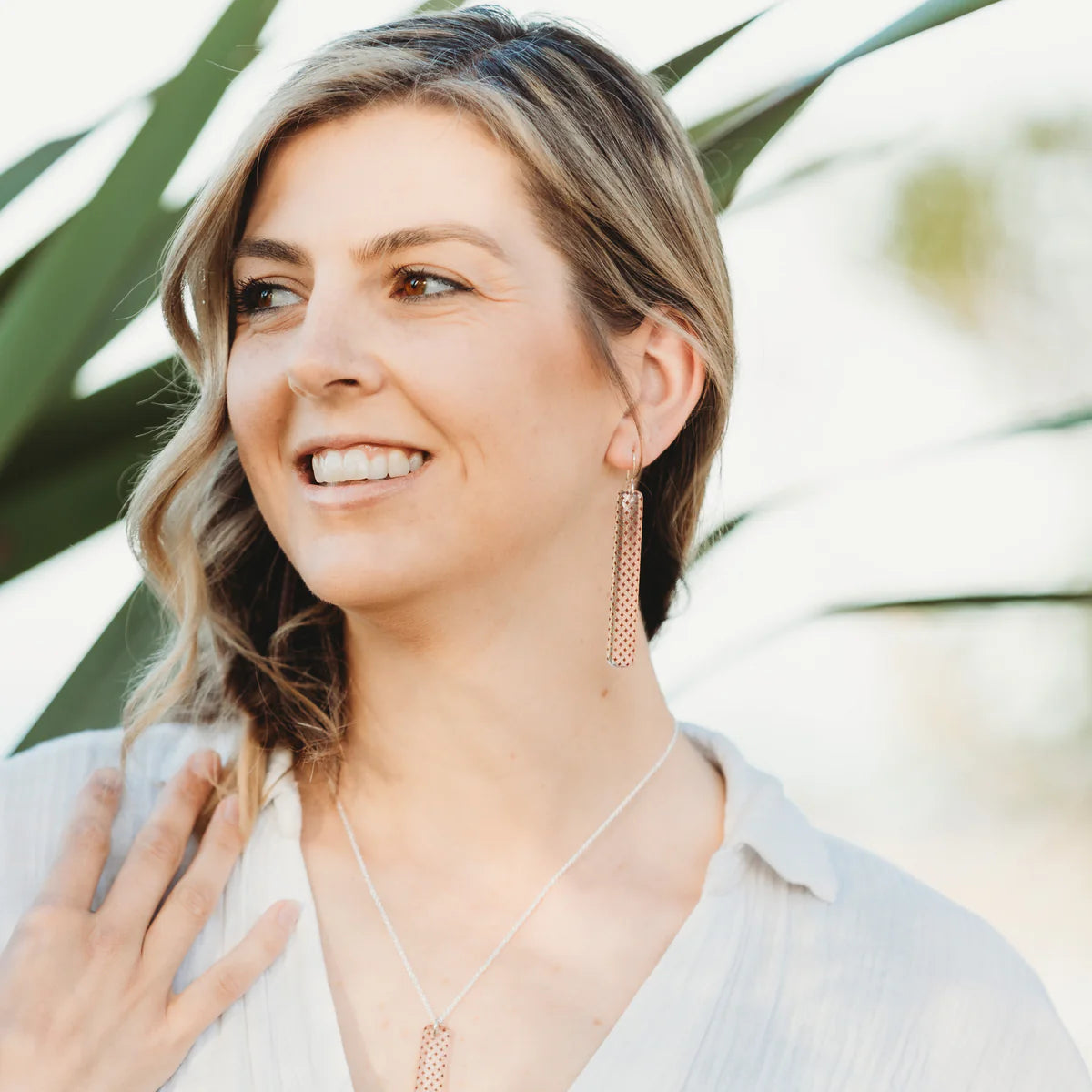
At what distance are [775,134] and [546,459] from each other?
1.62 feet

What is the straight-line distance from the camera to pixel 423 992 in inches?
58.2

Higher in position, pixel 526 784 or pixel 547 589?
pixel 547 589

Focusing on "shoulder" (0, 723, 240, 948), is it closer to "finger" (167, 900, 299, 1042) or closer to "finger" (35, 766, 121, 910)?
"finger" (35, 766, 121, 910)

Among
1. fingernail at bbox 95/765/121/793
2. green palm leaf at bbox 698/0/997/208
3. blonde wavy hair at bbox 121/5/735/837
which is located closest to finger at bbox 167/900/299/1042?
blonde wavy hair at bbox 121/5/735/837

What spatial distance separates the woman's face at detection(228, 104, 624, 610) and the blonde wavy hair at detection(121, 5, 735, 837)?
1.3 inches

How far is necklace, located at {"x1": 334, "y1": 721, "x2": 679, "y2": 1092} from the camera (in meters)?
1.40

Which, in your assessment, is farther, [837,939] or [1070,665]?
[1070,665]

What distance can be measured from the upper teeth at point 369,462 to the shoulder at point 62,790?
451 millimetres

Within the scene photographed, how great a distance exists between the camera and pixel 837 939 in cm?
156

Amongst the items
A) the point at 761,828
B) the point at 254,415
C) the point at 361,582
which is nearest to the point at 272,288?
the point at 254,415

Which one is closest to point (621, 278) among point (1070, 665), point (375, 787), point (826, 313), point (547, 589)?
point (547, 589)

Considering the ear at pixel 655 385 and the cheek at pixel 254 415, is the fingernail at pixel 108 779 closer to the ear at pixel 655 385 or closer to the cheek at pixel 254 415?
the cheek at pixel 254 415

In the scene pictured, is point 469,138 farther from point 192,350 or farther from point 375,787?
point 375,787

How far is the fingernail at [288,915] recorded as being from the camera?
1441 millimetres
